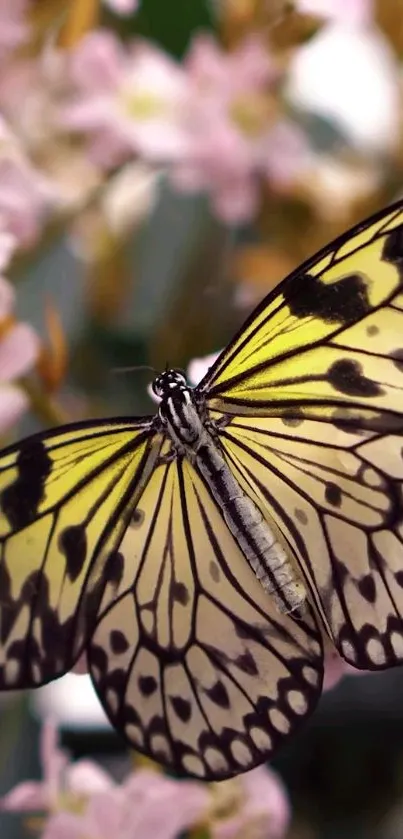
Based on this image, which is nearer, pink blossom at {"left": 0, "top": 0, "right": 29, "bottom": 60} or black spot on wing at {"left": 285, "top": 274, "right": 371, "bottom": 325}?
black spot on wing at {"left": 285, "top": 274, "right": 371, "bottom": 325}

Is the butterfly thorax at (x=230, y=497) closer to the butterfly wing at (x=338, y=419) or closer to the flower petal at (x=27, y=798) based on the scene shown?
the butterfly wing at (x=338, y=419)

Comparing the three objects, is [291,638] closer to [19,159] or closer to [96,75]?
[19,159]

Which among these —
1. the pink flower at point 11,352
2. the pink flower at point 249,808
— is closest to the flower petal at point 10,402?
the pink flower at point 11,352

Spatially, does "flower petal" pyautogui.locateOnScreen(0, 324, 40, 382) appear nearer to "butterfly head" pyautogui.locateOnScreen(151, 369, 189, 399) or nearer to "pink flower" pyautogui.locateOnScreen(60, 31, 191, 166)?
"butterfly head" pyautogui.locateOnScreen(151, 369, 189, 399)

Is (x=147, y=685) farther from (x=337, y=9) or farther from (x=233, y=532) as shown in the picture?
(x=337, y=9)

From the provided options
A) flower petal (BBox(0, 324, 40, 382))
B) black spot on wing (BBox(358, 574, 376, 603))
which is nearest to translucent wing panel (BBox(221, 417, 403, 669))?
black spot on wing (BBox(358, 574, 376, 603))

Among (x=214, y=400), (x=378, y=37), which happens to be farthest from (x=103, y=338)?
(x=214, y=400)

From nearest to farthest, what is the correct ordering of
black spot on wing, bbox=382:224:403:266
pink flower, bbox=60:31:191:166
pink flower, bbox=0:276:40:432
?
black spot on wing, bbox=382:224:403:266 < pink flower, bbox=0:276:40:432 < pink flower, bbox=60:31:191:166
